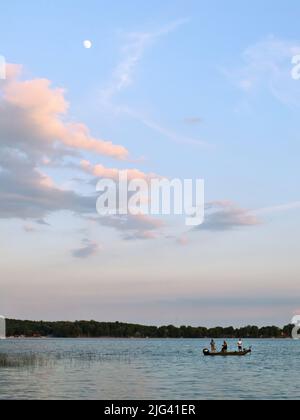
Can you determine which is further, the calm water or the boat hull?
the boat hull

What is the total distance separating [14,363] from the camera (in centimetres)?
7088

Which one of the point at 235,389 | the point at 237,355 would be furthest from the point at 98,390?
the point at 237,355

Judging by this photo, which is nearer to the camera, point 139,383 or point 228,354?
point 139,383

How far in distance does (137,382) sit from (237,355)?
49.0 m

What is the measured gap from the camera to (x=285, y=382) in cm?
5656

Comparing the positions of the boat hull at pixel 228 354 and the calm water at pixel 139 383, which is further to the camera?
the boat hull at pixel 228 354
